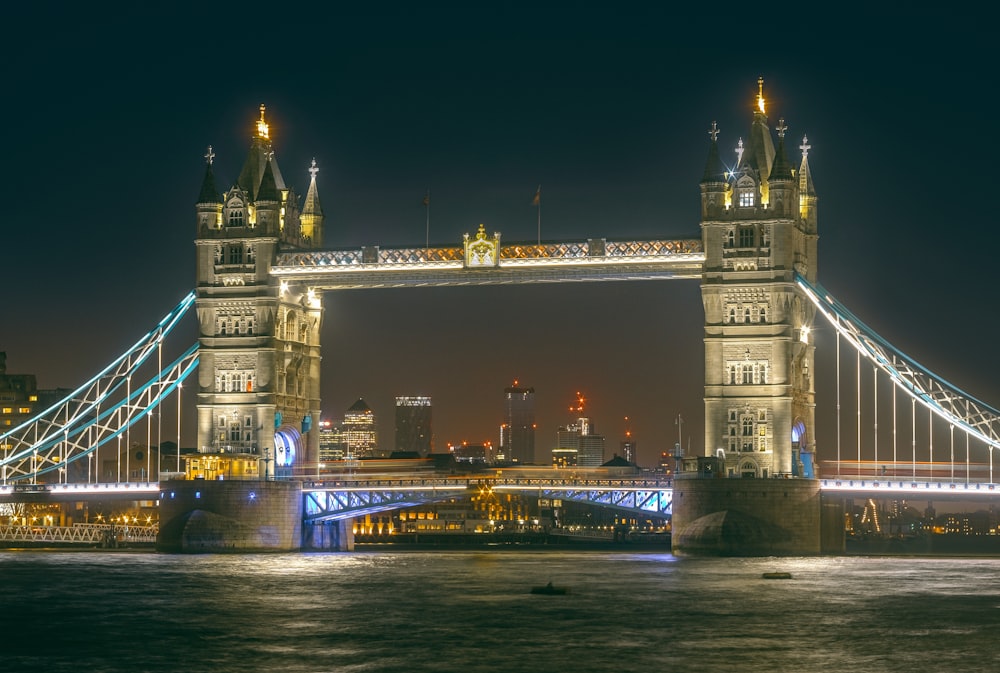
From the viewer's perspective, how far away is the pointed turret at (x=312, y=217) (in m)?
127

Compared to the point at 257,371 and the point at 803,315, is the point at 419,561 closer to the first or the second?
the point at 257,371

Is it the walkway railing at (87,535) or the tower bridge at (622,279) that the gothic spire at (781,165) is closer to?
the tower bridge at (622,279)

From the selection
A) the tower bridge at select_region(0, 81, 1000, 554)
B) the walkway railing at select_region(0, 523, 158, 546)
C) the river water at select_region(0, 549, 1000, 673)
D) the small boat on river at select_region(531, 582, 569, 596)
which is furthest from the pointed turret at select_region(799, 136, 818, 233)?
the walkway railing at select_region(0, 523, 158, 546)

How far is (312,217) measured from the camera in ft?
419

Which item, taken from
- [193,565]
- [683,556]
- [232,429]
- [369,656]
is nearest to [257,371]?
[232,429]

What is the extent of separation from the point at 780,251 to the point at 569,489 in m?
18.8

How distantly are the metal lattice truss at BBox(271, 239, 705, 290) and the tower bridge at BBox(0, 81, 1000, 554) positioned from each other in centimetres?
10

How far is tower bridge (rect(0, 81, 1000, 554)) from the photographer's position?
106 meters

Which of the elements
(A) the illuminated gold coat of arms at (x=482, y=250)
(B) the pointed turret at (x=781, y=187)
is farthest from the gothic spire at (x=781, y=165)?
(A) the illuminated gold coat of arms at (x=482, y=250)

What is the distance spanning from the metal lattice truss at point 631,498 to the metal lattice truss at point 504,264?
40.6 feet

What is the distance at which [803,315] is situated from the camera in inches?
4407

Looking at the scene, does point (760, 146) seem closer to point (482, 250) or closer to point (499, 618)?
point (482, 250)

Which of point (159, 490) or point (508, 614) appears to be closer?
point (508, 614)

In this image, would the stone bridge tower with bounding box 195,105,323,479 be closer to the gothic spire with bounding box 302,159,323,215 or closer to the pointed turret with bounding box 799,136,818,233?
the gothic spire with bounding box 302,159,323,215
